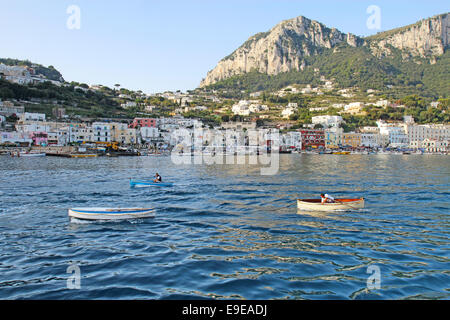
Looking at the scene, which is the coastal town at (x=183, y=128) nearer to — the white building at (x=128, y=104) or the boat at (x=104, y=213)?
the white building at (x=128, y=104)

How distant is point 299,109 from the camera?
197m

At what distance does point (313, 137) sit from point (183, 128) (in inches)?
2048

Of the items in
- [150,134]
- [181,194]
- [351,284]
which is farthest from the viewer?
[150,134]

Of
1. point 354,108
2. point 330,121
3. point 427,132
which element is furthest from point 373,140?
point 354,108

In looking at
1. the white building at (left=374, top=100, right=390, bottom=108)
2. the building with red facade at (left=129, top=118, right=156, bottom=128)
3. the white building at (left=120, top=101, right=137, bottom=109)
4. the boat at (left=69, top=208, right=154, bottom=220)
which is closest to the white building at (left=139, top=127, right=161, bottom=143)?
the building with red facade at (left=129, top=118, right=156, bottom=128)

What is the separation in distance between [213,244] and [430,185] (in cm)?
3011

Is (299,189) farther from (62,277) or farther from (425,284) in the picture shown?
(62,277)

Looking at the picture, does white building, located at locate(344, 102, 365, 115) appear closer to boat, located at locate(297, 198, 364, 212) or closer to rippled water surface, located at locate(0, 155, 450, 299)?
rippled water surface, located at locate(0, 155, 450, 299)

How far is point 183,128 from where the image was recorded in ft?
454

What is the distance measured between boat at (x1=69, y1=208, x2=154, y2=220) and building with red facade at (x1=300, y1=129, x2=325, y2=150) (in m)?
126

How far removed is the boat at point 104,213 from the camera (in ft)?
65.3

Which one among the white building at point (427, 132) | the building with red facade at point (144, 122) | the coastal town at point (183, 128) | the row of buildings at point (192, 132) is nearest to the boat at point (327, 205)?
the coastal town at point (183, 128)

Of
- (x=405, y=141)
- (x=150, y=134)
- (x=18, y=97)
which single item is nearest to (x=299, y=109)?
(x=405, y=141)

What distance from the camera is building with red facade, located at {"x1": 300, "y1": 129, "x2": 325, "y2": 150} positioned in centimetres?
14150
